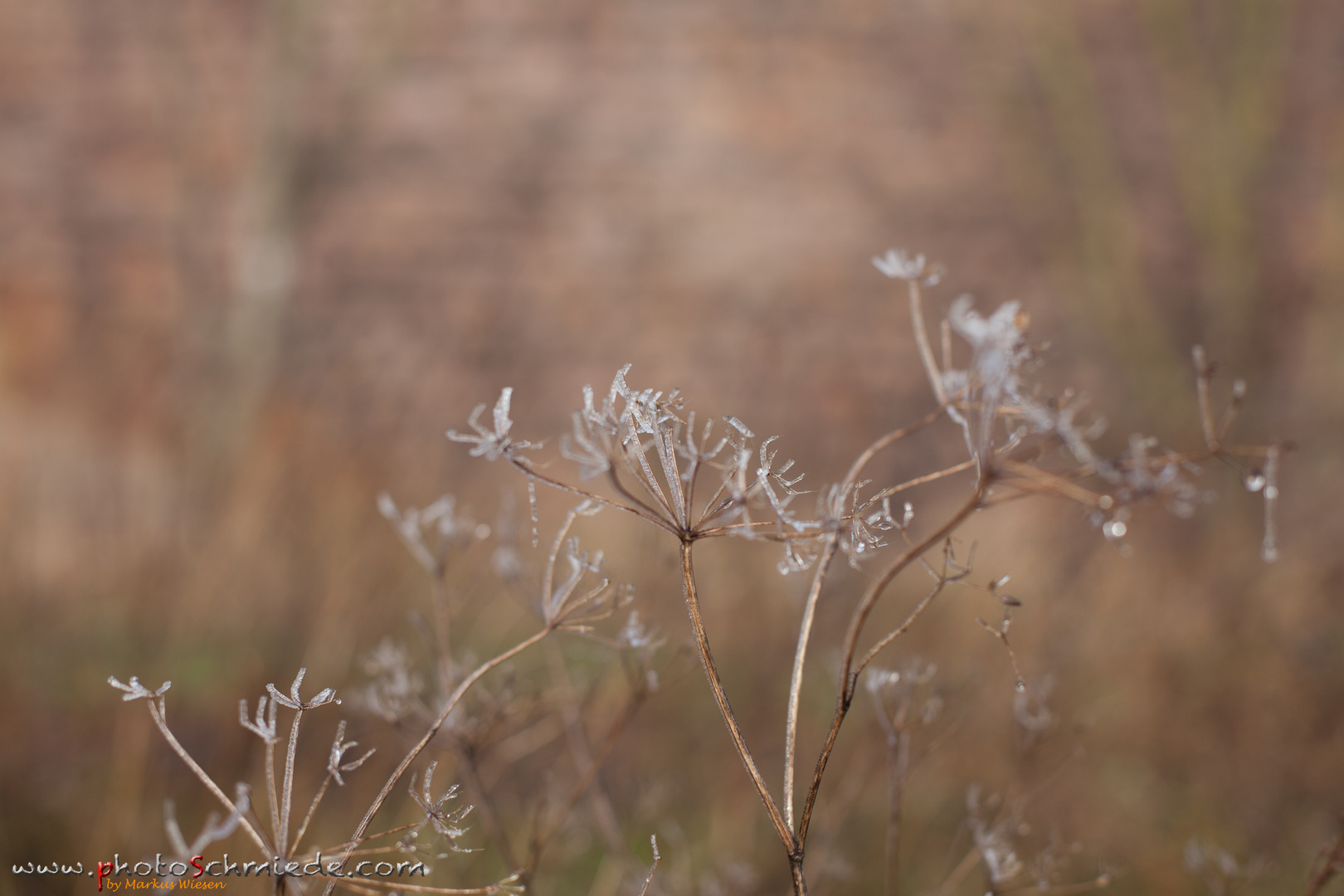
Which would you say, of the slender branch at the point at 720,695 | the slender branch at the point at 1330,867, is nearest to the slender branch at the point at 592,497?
the slender branch at the point at 720,695

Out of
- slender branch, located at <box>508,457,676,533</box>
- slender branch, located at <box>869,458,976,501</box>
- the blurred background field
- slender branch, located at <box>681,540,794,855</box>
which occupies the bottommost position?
slender branch, located at <box>681,540,794,855</box>

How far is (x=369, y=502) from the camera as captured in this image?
1.34 meters

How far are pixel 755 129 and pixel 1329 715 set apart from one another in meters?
1.84

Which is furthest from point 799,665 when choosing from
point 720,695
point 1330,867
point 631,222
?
point 631,222

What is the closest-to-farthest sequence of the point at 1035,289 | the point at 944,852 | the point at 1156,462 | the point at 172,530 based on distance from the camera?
the point at 1156,462 < the point at 944,852 < the point at 172,530 < the point at 1035,289

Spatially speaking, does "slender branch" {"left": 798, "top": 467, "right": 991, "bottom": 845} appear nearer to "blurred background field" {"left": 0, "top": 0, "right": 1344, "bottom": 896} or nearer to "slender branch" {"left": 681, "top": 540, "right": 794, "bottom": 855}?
"slender branch" {"left": 681, "top": 540, "right": 794, "bottom": 855}

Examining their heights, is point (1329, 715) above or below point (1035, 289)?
below

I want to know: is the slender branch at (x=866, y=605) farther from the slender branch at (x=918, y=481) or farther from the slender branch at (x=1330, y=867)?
the slender branch at (x=1330, y=867)

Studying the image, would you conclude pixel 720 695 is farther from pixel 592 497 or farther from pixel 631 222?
pixel 631 222

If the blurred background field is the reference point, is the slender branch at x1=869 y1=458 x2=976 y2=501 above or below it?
below

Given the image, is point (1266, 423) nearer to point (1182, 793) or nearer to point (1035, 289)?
point (1035, 289)

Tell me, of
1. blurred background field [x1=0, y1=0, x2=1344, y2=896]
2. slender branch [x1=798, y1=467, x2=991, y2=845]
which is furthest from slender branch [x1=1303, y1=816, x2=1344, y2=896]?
blurred background field [x1=0, y1=0, x2=1344, y2=896]

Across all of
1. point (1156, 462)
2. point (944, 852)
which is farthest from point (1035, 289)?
point (1156, 462)

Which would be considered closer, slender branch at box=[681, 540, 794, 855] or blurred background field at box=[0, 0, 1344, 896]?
slender branch at box=[681, 540, 794, 855]
